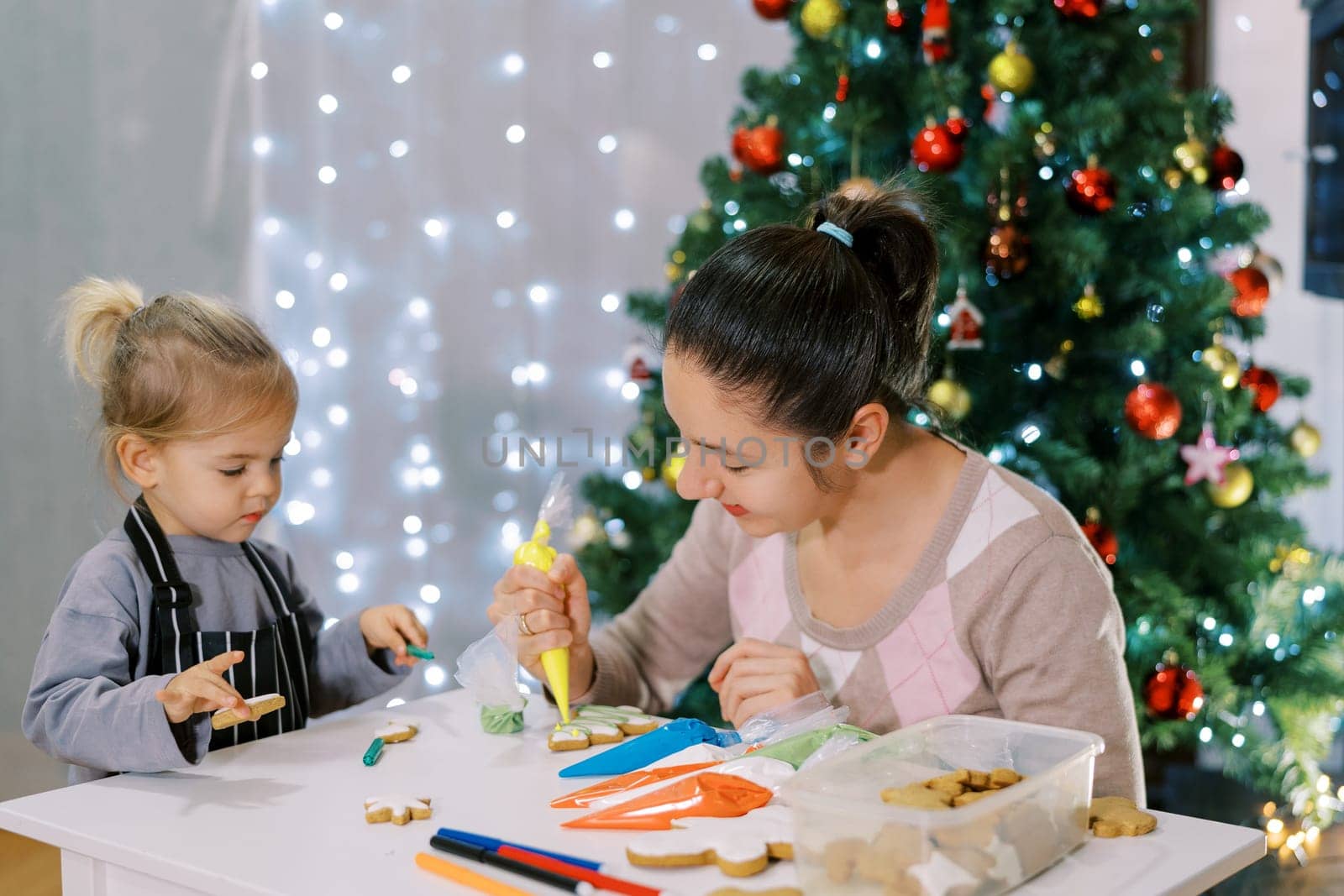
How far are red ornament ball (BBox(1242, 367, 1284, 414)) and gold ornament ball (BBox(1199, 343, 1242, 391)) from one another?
0.09m

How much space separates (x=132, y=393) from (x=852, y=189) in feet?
2.88

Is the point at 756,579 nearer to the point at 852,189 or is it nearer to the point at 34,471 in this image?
the point at 852,189

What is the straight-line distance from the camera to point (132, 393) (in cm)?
141

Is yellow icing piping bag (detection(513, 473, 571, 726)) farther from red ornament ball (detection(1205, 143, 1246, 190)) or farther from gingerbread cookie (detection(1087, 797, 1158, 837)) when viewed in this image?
red ornament ball (detection(1205, 143, 1246, 190))

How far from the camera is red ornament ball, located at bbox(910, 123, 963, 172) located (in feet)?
6.27

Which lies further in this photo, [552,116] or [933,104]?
[552,116]

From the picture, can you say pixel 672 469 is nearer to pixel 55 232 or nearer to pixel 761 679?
pixel 761 679

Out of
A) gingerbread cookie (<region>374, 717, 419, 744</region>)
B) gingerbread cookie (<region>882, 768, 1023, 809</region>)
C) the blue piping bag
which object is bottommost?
gingerbread cookie (<region>374, 717, 419, 744</region>)

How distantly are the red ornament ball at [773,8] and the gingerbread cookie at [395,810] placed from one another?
1562 millimetres

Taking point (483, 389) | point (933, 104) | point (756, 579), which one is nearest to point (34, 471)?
point (483, 389)

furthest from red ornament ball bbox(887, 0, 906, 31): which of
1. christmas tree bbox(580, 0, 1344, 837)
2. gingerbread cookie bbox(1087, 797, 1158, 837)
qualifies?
gingerbread cookie bbox(1087, 797, 1158, 837)

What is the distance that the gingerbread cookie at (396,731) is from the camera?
122cm

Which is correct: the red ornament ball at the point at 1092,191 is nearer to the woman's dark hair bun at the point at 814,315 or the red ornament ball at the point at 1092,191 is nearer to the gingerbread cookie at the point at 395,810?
the woman's dark hair bun at the point at 814,315

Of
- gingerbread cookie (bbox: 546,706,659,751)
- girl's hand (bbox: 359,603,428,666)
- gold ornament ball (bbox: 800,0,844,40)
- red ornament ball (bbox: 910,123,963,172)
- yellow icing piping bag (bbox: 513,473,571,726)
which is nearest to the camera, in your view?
gingerbread cookie (bbox: 546,706,659,751)
